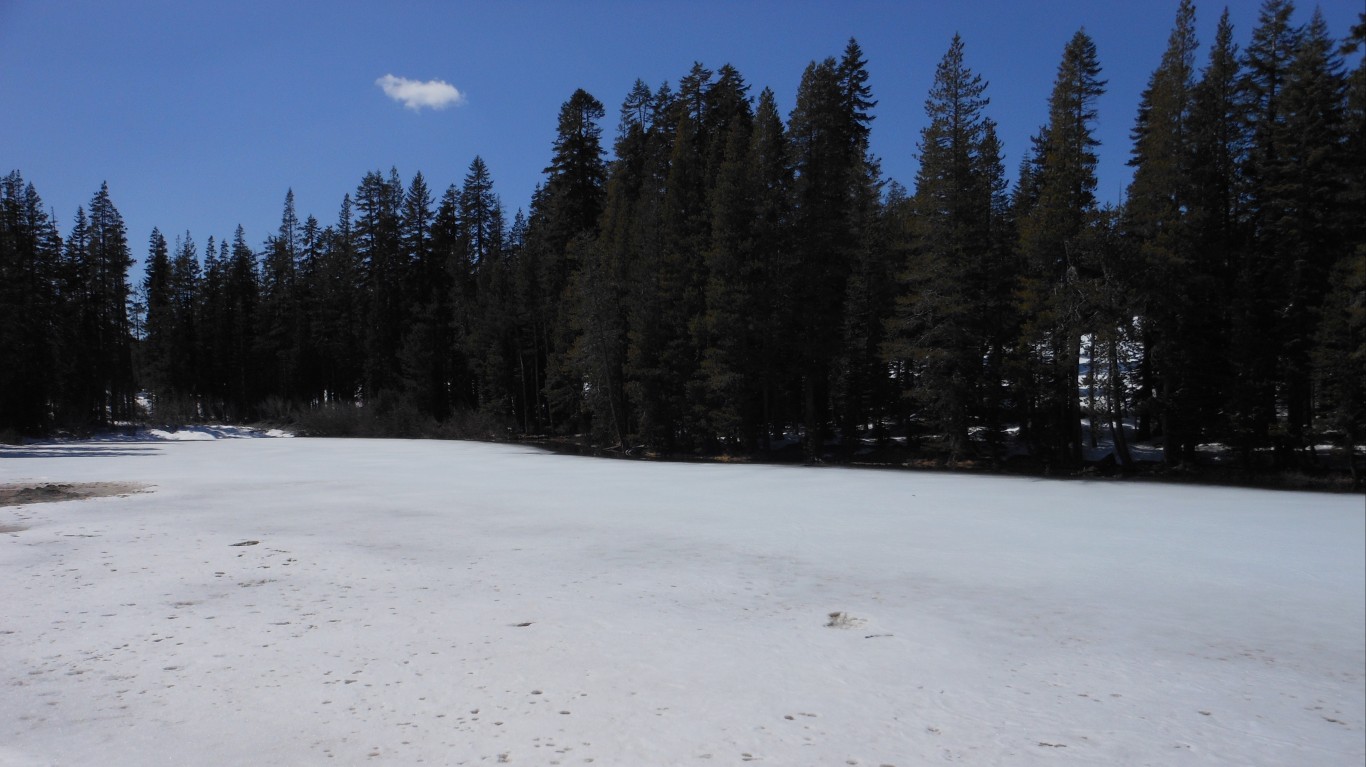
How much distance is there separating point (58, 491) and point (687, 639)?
50.3 feet

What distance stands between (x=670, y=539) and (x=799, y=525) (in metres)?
2.13

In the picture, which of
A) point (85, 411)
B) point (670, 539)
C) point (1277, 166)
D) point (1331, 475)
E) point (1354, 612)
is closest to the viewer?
point (1354, 612)

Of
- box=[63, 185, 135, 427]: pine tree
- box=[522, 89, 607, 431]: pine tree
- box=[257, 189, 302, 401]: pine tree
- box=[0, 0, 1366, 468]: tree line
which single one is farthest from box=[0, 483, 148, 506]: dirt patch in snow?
box=[257, 189, 302, 401]: pine tree

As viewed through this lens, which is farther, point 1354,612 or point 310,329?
point 310,329

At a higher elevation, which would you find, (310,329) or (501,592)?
(310,329)

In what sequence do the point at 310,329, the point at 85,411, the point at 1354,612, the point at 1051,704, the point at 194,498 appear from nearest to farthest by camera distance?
1. the point at 1051,704
2. the point at 1354,612
3. the point at 194,498
4. the point at 85,411
5. the point at 310,329

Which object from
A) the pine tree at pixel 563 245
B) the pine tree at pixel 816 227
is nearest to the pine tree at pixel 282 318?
the pine tree at pixel 563 245

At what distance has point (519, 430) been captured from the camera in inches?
1854

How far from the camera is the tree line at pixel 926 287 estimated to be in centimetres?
2194

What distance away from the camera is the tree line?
21.9 m

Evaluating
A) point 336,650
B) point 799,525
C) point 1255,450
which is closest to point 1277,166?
point 1255,450

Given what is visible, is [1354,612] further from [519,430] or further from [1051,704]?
[519,430]

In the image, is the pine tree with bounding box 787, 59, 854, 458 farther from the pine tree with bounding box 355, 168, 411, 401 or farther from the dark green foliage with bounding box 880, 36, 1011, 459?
the pine tree with bounding box 355, 168, 411, 401

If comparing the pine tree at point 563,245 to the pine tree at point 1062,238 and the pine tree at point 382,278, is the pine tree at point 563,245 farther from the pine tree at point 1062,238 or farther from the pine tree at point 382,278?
the pine tree at point 1062,238
